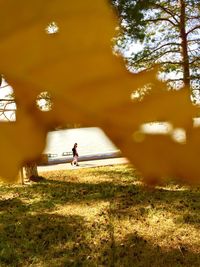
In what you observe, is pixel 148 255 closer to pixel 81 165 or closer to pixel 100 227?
pixel 100 227

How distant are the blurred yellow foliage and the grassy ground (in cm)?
308

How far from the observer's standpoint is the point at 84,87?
0.87ft

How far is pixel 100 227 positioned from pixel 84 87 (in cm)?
448

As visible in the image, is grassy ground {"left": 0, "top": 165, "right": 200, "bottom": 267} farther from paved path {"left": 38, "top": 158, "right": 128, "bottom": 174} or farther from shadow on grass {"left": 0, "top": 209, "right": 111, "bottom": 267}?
paved path {"left": 38, "top": 158, "right": 128, "bottom": 174}

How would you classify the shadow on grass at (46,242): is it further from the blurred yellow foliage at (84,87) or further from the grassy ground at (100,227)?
the blurred yellow foliage at (84,87)

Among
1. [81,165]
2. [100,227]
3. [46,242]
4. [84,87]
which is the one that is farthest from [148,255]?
[81,165]

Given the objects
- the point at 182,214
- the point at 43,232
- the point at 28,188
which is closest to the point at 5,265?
the point at 43,232

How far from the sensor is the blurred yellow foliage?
0.26 metres

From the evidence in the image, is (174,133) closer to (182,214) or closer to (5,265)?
(5,265)

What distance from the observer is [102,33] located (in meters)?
0.26

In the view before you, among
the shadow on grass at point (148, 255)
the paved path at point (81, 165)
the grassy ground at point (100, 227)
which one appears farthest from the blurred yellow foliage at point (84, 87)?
the paved path at point (81, 165)

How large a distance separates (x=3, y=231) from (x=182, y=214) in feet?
6.78

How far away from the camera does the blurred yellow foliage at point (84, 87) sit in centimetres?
26

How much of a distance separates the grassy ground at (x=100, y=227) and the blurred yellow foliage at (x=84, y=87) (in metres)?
3.08
